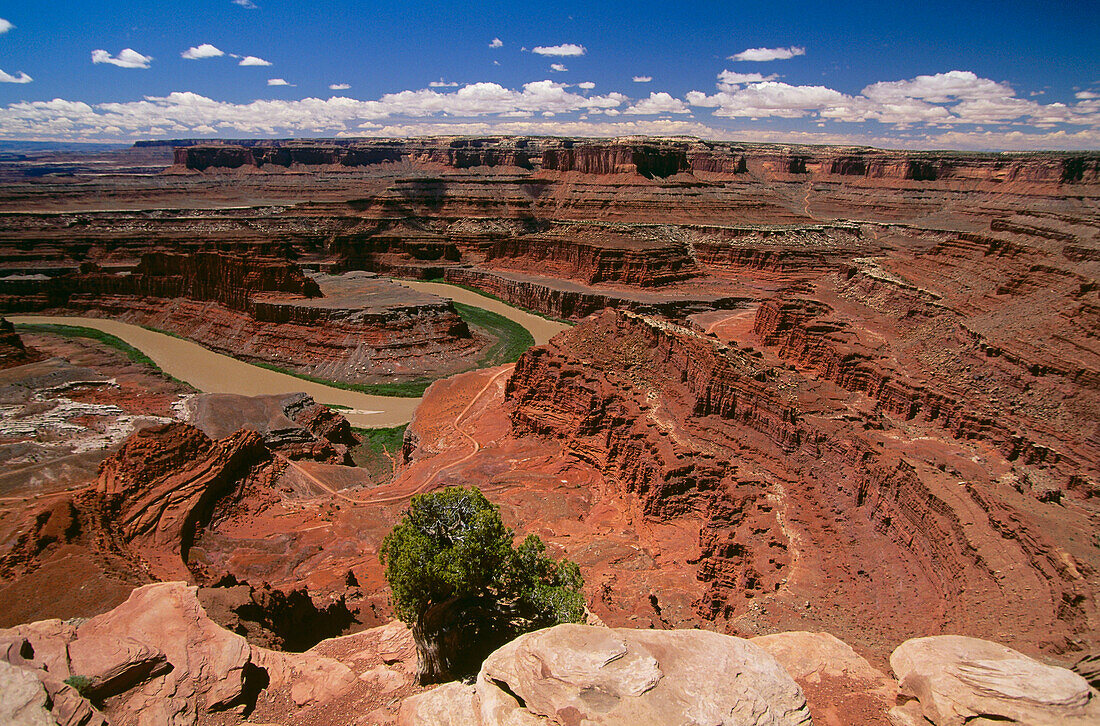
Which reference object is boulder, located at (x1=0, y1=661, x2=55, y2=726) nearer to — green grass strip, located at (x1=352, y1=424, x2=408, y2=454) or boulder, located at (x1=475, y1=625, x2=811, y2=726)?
boulder, located at (x1=475, y1=625, x2=811, y2=726)

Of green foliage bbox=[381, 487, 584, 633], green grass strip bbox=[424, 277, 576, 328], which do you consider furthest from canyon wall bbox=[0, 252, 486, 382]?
green foliage bbox=[381, 487, 584, 633]

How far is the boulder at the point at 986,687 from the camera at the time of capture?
7445mm

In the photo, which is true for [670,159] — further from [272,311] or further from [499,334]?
[272,311]

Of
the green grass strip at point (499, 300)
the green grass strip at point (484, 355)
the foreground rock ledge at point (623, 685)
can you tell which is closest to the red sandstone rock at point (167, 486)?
the foreground rock ledge at point (623, 685)

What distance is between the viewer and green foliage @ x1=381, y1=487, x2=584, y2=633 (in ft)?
38.9

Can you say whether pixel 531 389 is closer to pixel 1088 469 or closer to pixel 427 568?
pixel 427 568

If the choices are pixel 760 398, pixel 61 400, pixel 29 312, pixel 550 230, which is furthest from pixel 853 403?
pixel 29 312

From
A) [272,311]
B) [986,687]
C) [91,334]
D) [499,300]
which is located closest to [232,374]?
[272,311]

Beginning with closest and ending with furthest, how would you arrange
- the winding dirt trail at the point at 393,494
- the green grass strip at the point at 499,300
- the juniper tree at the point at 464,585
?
1. the juniper tree at the point at 464,585
2. the winding dirt trail at the point at 393,494
3. the green grass strip at the point at 499,300

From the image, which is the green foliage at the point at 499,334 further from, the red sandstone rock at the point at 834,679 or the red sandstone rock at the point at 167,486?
the red sandstone rock at the point at 834,679

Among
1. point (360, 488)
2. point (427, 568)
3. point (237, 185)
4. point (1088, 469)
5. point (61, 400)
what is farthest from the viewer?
point (237, 185)

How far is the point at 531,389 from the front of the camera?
91.9ft

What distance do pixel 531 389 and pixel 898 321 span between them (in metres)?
25.0

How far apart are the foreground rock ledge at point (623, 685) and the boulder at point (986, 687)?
2.36 metres
